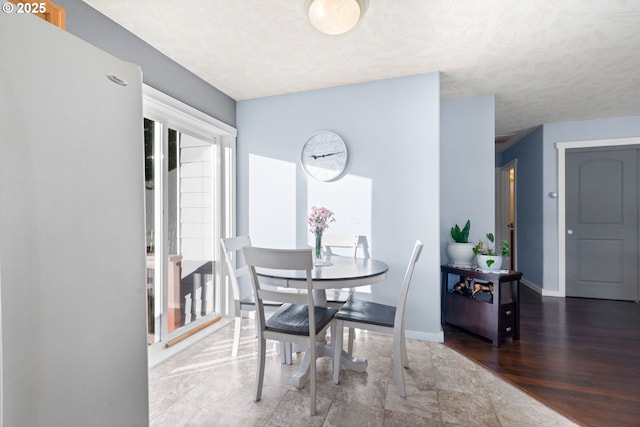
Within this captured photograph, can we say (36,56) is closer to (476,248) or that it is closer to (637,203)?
(476,248)

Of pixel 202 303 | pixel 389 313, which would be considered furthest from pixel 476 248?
pixel 202 303

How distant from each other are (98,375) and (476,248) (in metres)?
2.97

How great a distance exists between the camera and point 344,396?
1846 millimetres

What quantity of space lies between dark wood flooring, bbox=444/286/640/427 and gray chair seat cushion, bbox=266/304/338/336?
4.49ft

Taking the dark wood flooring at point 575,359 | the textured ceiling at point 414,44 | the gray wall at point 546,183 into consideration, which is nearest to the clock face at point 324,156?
the textured ceiling at point 414,44

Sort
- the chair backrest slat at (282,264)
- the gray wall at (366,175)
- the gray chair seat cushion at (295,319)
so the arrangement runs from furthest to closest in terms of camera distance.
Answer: the gray wall at (366,175) < the gray chair seat cushion at (295,319) < the chair backrest slat at (282,264)

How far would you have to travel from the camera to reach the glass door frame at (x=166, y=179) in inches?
94.4

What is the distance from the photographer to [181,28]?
2.04 metres

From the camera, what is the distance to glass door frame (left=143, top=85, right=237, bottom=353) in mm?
2398

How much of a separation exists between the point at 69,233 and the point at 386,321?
1.69 m

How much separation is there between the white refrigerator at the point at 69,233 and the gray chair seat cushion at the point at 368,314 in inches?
48.5

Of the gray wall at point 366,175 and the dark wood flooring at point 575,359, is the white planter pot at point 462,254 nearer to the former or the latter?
the gray wall at point 366,175

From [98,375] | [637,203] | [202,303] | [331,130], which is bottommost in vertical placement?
[202,303]

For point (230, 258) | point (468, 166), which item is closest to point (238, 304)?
point (230, 258)
